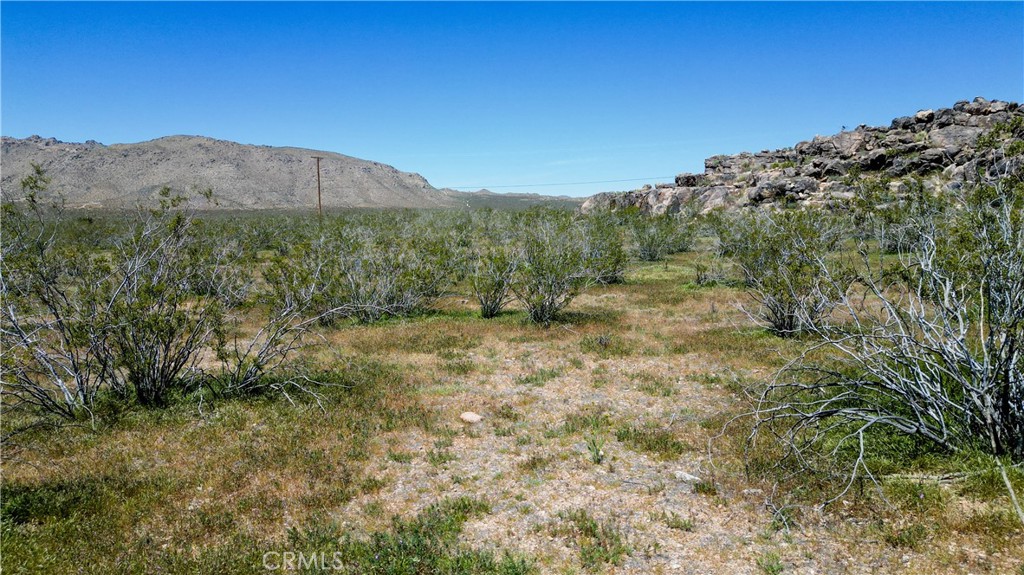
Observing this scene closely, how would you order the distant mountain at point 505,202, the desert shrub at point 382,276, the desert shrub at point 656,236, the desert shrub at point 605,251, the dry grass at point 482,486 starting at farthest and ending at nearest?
1. the distant mountain at point 505,202
2. the desert shrub at point 656,236
3. the desert shrub at point 605,251
4. the desert shrub at point 382,276
5. the dry grass at point 482,486

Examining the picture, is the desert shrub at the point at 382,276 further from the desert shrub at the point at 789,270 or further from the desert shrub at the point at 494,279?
the desert shrub at the point at 789,270

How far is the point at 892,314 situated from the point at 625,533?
3.80m

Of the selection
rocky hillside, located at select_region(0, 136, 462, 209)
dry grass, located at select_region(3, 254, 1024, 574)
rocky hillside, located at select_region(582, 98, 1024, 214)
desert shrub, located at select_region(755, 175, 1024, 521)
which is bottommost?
dry grass, located at select_region(3, 254, 1024, 574)

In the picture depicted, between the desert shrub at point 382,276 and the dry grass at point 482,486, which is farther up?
the desert shrub at point 382,276

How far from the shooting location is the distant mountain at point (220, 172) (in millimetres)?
112688

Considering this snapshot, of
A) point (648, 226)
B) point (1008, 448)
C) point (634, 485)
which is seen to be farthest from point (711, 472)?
point (648, 226)

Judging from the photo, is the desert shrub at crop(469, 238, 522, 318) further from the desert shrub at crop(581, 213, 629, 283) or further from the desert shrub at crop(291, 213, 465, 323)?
the desert shrub at crop(581, 213, 629, 283)

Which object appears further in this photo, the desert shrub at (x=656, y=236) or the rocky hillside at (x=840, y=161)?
the rocky hillside at (x=840, y=161)

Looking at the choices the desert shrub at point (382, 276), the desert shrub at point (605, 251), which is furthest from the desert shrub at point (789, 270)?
the desert shrub at point (382, 276)

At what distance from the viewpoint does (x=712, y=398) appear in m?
8.03

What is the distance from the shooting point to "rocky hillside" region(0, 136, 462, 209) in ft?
371

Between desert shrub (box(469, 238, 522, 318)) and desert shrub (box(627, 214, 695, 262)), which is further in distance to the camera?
desert shrub (box(627, 214, 695, 262))

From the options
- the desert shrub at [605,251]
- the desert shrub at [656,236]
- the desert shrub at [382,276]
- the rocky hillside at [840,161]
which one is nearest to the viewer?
the desert shrub at [382,276]

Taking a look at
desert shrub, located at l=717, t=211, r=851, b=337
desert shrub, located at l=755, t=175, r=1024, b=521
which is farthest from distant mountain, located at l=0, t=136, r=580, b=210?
desert shrub, located at l=755, t=175, r=1024, b=521
